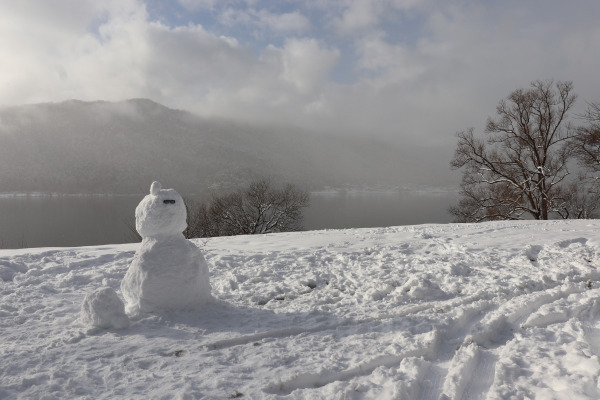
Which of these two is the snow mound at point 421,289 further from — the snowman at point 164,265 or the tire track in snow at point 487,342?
the snowman at point 164,265

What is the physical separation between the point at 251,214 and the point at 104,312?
80.0ft

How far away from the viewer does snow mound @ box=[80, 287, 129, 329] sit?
182 inches

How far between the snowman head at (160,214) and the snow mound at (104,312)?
106cm

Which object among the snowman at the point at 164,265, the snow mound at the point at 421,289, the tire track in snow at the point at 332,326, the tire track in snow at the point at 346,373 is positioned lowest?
the tire track in snow at the point at 346,373

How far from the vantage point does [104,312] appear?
182 inches

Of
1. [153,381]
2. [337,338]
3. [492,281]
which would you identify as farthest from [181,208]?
[492,281]

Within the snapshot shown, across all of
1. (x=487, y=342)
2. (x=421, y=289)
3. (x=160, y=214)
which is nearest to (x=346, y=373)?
(x=487, y=342)

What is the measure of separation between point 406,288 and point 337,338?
2.29 meters

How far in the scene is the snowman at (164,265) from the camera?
5098 mm

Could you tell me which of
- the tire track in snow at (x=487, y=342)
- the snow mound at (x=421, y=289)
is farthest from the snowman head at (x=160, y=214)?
the tire track in snow at (x=487, y=342)

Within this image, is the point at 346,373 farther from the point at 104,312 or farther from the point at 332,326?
the point at 104,312

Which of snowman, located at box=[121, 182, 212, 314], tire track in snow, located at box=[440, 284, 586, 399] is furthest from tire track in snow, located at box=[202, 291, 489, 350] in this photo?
snowman, located at box=[121, 182, 212, 314]

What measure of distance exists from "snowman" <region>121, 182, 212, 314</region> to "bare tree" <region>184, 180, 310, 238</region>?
22001 mm

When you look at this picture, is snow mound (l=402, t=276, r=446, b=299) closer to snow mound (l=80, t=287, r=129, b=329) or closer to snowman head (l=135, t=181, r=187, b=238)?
snowman head (l=135, t=181, r=187, b=238)
